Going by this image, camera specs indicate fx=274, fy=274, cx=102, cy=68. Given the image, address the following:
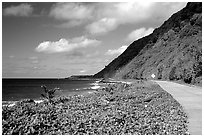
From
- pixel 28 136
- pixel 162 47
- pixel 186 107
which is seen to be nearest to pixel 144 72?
pixel 162 47

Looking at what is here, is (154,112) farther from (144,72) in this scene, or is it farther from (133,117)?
(144,72)

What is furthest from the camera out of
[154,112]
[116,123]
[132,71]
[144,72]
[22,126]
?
[132,71]

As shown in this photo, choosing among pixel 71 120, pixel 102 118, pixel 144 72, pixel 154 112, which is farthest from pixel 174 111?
pixel 144 72

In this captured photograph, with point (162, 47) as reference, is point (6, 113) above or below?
below

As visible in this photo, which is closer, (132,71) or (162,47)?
(162,47)

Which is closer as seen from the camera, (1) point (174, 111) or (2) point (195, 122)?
(2) point (195, 122)

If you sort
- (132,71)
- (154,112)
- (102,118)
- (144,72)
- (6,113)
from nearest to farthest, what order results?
(102,118), (6,113), (154,112), (144,72), (132,71)

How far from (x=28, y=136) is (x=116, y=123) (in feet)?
12.0

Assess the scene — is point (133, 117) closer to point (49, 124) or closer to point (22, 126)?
point (49, 124)

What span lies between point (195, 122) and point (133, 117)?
273 centimetres

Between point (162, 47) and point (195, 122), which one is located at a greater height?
point (162, 47)

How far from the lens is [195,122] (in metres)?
11.7

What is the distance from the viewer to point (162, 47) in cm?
12938

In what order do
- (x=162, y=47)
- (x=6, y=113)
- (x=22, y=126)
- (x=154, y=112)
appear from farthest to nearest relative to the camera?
(x=162, y=47), (x=154, y=112), (x=6, y=113), (x=22, y=126)
